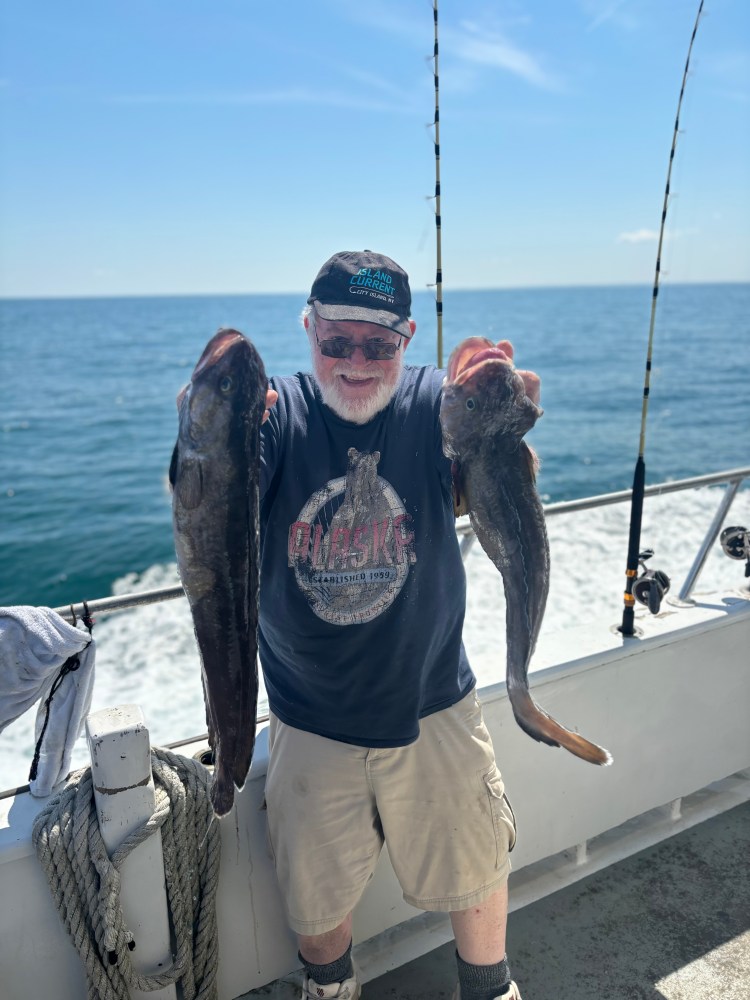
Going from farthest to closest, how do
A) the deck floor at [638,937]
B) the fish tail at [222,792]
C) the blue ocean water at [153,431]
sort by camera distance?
the blue ocean water at [153,431], the deck floor at [638,937], the fish tail at [222,792]

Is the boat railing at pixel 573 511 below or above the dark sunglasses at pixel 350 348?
below

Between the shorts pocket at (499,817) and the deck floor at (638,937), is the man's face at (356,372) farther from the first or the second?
the deck floor at (638,937)

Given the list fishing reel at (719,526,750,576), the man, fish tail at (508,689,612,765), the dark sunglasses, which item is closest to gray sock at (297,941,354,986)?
the man

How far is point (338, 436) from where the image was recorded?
2195mm

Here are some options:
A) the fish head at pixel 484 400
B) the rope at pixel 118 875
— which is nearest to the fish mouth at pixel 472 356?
the fish head at pixel 484 400

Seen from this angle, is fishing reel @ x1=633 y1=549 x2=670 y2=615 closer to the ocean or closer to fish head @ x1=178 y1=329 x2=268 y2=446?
the ocean

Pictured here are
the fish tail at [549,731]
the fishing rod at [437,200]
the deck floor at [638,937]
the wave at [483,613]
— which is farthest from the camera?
the wave at [483,613]

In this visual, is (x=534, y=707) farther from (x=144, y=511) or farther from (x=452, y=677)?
(x=144, y=511)

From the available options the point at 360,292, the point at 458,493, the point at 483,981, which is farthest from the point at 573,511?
the point at 483,981

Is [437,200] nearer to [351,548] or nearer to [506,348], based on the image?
[506,348]

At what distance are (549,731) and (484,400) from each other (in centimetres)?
101

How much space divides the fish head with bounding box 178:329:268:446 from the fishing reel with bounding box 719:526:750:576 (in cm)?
288

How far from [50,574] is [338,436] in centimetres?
1293

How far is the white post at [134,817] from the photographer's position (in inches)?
80.4
